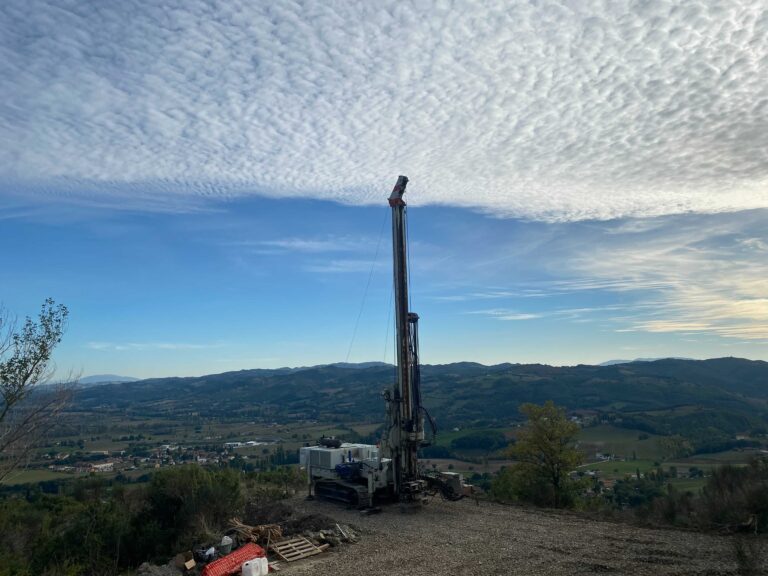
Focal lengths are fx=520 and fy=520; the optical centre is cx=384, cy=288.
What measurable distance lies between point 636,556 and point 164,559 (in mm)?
15733

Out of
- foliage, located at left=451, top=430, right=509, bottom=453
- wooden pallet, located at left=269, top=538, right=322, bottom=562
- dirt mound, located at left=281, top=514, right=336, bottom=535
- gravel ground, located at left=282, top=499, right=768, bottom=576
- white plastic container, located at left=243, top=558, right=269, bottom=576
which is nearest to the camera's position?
gravel ground, located at left=282, top=499, right=768, bottom=576

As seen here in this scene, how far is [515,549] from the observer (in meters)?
14.7

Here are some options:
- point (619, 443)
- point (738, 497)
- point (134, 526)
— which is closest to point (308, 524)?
point (134, 526)

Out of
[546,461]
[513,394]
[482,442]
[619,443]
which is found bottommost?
[619,443]

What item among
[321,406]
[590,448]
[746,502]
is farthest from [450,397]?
[746,502]

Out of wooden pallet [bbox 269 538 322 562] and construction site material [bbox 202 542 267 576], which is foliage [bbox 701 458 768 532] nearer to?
wooden pallet [bbox 269 538 322 562]

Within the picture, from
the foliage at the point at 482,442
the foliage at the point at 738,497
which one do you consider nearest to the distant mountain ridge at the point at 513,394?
the foliage at the point at 482,442

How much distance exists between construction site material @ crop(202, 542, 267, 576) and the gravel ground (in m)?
1.07

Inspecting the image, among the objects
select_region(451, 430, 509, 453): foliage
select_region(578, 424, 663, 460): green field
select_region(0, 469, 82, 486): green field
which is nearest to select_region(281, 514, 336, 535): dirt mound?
select_region(578, 424, 663, 460): green field

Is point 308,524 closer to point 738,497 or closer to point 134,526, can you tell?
point 134,526

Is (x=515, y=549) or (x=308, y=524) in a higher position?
(x=515, y=549)

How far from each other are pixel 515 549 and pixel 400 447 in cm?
704

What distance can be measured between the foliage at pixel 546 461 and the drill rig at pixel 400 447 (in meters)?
5.06

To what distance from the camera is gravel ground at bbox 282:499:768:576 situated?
12859 mm
